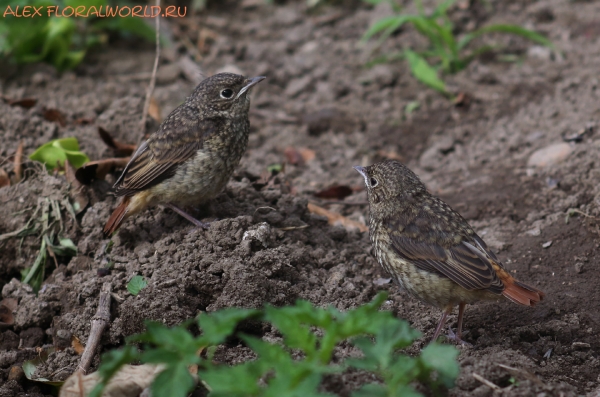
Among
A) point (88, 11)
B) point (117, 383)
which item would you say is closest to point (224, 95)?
point (117, 383)

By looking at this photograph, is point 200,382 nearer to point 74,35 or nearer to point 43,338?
point 43,338

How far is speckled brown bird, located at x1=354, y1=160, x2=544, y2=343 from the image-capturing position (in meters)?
4.38

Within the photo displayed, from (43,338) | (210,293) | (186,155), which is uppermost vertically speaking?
(186,155)

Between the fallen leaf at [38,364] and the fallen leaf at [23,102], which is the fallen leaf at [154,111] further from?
the fallen leaf at [38,364]

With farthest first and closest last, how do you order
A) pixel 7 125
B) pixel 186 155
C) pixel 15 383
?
pixel 7 125 → pixel 186 155 → pixel 15 383

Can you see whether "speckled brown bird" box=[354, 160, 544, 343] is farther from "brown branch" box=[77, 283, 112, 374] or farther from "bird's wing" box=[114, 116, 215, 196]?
"brown branch" box=[77, 283, 112, 374]

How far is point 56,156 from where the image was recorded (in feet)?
18.8

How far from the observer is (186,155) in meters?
5.29

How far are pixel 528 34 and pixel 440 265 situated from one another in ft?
13.9

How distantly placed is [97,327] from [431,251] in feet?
7.28

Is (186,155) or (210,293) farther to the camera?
(186,155)

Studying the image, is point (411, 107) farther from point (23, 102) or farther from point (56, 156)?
point (23, 102)

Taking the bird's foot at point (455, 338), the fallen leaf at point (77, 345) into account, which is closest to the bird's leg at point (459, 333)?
the bird's foot at point (455, 338)

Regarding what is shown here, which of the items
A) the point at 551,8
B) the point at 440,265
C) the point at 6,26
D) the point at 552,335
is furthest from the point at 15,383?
the point at 551,8
